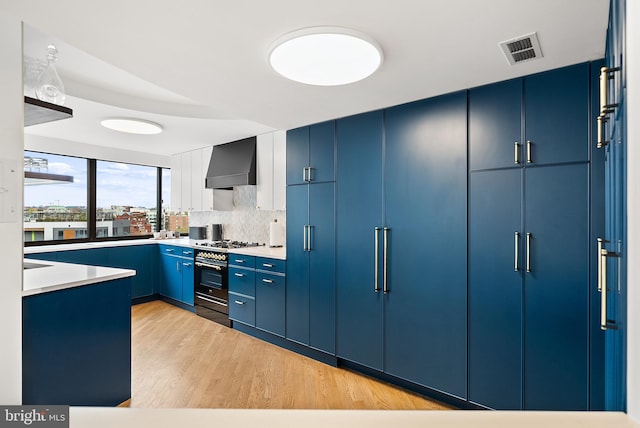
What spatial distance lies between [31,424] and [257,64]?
1.88m

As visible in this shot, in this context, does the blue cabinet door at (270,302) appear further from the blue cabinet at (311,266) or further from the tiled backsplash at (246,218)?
the tiled backsplash at (246,218)

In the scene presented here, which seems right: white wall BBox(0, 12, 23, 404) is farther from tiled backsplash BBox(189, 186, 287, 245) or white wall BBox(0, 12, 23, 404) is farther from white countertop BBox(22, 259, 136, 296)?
tiled backsplash BBox(189, 186, 287, 245)

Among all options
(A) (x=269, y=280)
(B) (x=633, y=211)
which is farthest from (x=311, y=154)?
(B) (x=633, y=211)

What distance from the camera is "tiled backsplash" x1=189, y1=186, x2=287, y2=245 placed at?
4.75 metres

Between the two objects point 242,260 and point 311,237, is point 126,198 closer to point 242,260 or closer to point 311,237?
point 242,260

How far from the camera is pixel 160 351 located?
343cm

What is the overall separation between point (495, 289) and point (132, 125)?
12.7 ft

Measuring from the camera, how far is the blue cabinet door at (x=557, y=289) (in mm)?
1949

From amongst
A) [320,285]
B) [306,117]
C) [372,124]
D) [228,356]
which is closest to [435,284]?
[320,285]

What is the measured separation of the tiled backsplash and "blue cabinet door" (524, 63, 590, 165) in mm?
3083

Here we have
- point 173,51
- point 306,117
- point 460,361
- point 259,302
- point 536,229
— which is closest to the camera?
point 173,51

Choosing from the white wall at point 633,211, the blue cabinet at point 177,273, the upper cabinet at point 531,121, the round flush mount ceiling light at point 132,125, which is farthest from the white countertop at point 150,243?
the white wall at point 633,211

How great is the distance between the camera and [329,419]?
762 millimetres

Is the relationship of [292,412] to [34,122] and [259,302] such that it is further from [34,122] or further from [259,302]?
[259,302]
